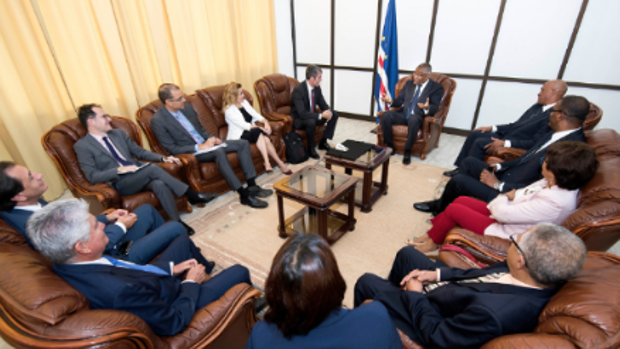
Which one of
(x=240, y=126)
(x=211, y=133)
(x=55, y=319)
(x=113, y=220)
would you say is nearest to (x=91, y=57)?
(x=211, y=133)

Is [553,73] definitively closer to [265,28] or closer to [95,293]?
[265,28]

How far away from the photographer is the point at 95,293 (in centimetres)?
110

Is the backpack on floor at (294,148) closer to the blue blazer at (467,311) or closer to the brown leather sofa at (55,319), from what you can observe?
the blue blazer at (467,311)

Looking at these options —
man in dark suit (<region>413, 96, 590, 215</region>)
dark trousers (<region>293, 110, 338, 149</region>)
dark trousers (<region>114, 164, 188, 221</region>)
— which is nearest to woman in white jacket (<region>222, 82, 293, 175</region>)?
dark trousers (<region>293, 110, 338, 149</region>)

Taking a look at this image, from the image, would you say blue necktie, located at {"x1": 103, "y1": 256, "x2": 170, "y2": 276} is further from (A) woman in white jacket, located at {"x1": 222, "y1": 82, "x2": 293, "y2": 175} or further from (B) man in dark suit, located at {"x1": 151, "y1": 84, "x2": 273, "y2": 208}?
(A) woman in white jacket, located at {"x1": 222, "y1": 82, "x2": 293, "y2": 175}

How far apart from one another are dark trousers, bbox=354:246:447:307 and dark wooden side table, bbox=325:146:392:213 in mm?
1082

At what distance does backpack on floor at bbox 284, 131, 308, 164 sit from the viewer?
362 centimetres

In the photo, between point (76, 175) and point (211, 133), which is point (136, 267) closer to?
point (76, 175)

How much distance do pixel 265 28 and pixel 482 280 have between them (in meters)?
4.80

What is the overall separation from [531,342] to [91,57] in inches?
155

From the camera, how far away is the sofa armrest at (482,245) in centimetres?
156

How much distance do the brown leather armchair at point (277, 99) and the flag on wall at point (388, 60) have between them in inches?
51.1

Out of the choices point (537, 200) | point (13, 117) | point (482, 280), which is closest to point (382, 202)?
point (537, 200)

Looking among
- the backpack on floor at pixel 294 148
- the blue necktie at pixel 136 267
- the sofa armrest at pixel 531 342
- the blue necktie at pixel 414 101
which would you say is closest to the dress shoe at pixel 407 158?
the blue necktie at pixel 414 101
